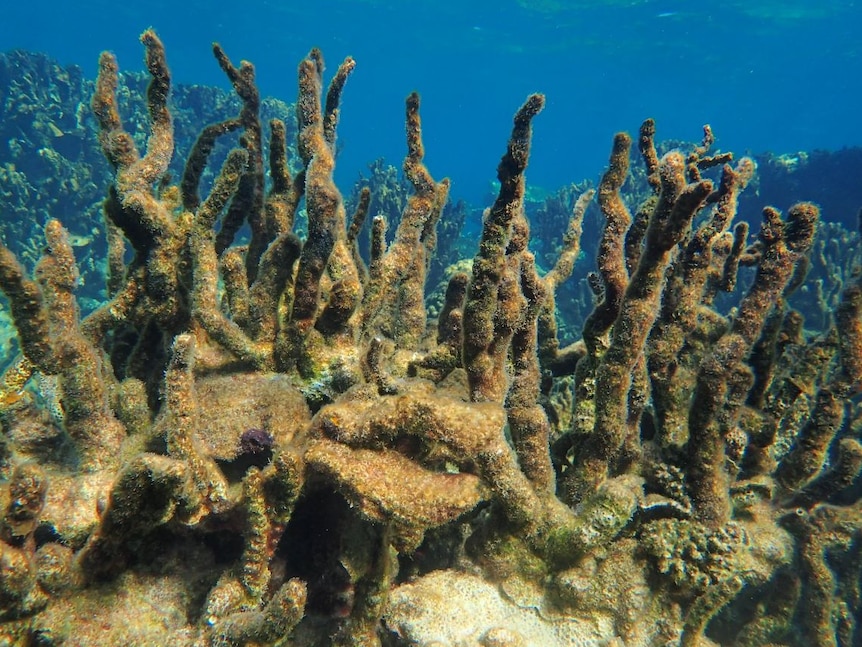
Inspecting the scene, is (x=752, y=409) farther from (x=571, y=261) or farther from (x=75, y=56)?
(x=75, y=56)

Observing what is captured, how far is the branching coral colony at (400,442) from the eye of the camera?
6.10 ft

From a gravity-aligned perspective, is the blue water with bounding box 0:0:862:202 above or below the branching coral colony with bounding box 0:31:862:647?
above

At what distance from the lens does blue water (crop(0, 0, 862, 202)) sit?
45.0 meters

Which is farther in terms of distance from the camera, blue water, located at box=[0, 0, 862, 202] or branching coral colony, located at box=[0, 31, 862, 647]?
blue water, located at box=[0, 0, 862, 202]

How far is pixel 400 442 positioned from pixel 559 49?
213 feet

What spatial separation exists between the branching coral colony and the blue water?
1205 inches

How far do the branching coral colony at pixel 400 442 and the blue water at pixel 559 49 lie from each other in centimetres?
3060

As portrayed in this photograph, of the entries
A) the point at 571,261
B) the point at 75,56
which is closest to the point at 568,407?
the point at 571,261

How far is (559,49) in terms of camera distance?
5638 cm

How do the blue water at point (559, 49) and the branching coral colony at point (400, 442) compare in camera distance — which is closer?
the branching coral colony at point (400, 442)

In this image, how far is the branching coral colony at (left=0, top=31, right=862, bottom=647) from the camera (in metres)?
1.86

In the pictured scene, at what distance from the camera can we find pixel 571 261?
3779 mm

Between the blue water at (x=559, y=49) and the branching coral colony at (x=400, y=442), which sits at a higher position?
the blue water at (x=559, y=49)

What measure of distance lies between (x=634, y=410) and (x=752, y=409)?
0.84 metres
